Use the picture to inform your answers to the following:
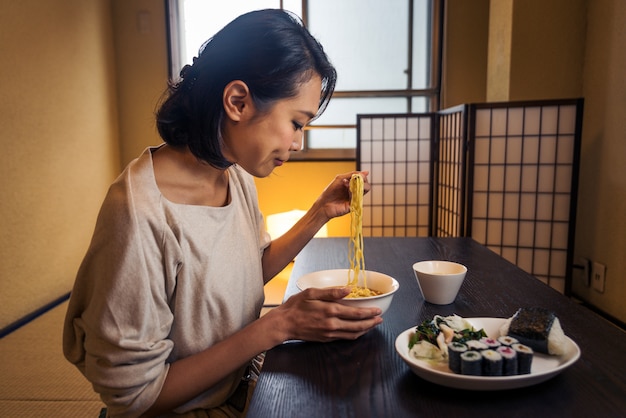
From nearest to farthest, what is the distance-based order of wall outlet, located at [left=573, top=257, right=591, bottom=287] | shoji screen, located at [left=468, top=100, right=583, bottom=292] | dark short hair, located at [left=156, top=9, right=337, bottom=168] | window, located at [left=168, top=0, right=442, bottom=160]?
dark short hair, located at [left=156, top=9, right=337, bottom=168], shoji screen, located at [left=468, top=100, right=583, bottom=292], wall outlet, located at [left=573, top=257, right=591, bottom=287], window, located at [left=168, top=0, right=442, bottom=160]

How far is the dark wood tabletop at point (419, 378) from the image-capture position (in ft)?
2.25

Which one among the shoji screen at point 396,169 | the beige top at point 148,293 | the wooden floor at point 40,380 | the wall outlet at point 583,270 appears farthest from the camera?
the shoji screen at point 396,169

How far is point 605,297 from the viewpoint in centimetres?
290

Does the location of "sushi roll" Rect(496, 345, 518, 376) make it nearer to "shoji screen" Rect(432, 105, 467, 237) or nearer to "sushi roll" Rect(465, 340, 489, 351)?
"sushi roll" Rect(465, 340, 489, 351)

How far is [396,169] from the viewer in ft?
11.4

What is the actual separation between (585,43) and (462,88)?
3.96 ft

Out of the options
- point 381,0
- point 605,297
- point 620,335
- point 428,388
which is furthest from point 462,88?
point 428,388

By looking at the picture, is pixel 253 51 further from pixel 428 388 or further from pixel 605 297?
pixel 605 297

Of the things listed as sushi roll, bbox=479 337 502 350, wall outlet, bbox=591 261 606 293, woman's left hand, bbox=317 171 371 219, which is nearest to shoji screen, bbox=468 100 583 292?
wall outlet, bbox=591 261 606 293

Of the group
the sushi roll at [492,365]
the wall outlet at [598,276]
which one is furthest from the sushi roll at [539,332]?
the wall outlet at [598,276]

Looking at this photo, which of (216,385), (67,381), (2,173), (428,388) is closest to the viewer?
(428,388)

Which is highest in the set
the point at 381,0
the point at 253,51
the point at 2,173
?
the point at 381,0

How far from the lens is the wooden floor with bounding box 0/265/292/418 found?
74.4 inches

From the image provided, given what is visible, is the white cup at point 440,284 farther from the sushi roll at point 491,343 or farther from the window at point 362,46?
the window at point 362,46
